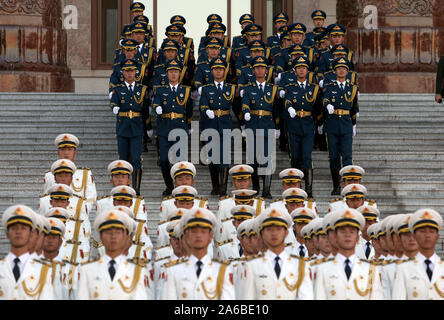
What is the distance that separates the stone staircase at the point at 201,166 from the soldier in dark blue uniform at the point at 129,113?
663mm

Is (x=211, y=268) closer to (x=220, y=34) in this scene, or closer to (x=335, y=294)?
(x=335, y=294)

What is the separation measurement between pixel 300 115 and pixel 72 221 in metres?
4.80

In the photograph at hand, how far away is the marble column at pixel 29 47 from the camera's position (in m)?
21.6

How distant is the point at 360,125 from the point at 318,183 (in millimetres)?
2675

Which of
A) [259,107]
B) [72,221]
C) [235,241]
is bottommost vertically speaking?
[235,241]

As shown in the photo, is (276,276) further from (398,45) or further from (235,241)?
(398,45)

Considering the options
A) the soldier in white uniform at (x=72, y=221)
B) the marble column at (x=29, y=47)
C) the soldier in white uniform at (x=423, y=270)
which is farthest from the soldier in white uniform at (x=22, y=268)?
the marble column at (x=29, y=47)

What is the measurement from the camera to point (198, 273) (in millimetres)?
9391

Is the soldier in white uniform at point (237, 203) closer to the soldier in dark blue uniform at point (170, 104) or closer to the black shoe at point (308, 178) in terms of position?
the black shoe at point (308, 178)

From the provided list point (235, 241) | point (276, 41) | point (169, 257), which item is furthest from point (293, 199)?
point (276, 41)

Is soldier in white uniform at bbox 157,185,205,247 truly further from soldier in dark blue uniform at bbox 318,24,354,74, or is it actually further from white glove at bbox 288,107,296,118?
soldier in dark blue uniform at bbox 318,24,354,74

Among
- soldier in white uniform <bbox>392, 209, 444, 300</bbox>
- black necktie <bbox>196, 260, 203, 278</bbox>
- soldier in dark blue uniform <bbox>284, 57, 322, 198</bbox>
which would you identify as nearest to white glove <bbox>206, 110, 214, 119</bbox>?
soldier in dark blue uniform <bbox>284, 57, 322, 198</bbox>

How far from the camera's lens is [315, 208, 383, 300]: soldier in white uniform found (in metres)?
9.62

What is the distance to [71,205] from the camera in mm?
13531
